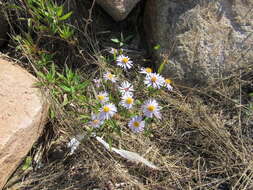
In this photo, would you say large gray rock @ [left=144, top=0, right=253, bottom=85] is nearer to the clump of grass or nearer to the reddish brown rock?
the clump of grass

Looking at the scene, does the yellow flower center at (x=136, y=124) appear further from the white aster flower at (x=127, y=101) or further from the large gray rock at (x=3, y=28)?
the large gray rock at (x=3, y=28)

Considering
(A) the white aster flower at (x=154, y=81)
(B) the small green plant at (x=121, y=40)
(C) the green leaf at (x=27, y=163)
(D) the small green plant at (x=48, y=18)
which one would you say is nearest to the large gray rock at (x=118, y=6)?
(B) the small green plant at (x=121, y=40)

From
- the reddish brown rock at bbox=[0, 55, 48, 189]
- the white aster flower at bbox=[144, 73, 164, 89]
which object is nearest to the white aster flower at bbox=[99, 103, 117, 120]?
the white aster flower at bbox=[144, 73, 164, 89]

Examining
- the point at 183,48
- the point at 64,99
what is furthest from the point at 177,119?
the point at 64,99

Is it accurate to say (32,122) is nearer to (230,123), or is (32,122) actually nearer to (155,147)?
(155,147)

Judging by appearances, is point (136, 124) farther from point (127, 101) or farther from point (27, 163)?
point (27, 163)
